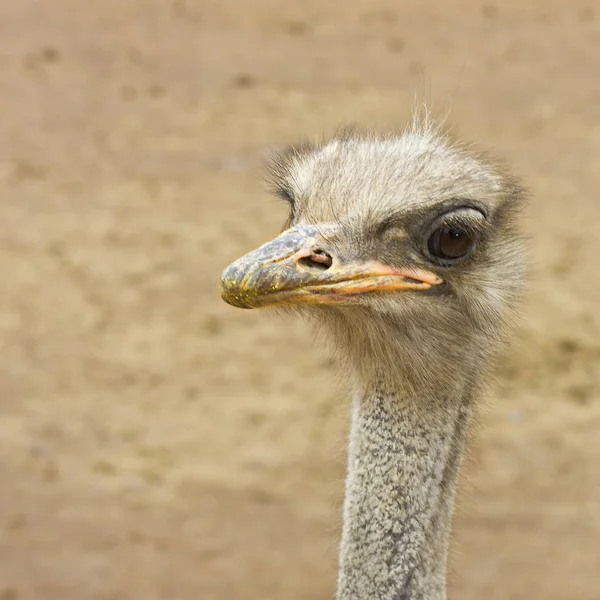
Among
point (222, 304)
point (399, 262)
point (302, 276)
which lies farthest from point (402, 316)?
point (222, 304)

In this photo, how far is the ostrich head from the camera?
80.8 inches

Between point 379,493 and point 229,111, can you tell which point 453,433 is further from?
point 229,111

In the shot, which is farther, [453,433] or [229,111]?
[229,111]

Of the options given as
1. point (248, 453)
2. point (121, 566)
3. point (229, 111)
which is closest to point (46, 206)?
point (229, 111)

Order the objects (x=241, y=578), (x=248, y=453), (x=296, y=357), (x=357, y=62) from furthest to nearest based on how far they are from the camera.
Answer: (x=357, y=62), (x=296, y=357), (x=248, y=453), (x=241, y=578)

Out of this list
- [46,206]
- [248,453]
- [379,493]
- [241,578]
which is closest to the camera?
[379,493]

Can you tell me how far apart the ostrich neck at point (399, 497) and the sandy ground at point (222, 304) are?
223 mm

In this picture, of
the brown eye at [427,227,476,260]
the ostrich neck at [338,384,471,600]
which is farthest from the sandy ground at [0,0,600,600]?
the brown eye at [427,227,476,260]

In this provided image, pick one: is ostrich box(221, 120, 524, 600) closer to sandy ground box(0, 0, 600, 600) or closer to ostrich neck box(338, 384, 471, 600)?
ostrich neck box(338, 384, 471, 600)

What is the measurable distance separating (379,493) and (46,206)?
16.7 feet

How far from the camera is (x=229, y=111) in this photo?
8.38 metres

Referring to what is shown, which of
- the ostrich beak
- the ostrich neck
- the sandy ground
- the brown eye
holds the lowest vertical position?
the ostrich neck

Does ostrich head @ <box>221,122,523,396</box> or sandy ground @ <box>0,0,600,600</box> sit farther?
sandy ground @ <box>0,0,600,600</box>

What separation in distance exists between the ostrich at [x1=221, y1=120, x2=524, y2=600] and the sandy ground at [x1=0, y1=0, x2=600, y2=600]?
0.24 metres
